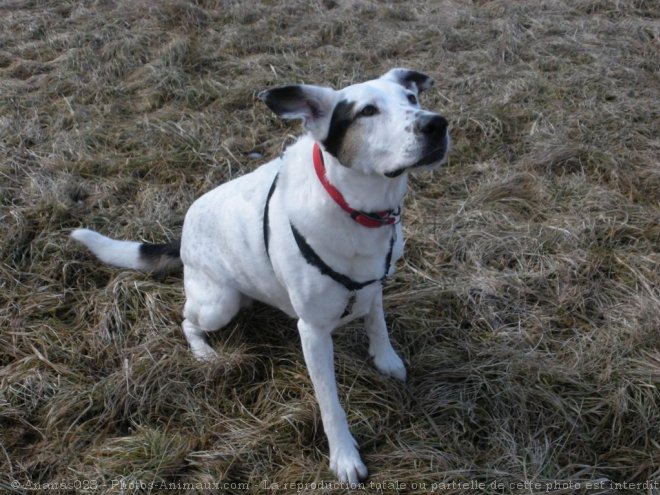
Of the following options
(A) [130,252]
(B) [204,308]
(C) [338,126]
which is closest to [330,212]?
(C) [338,126]

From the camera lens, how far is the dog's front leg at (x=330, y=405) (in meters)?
2.60

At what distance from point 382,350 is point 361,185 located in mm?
1172

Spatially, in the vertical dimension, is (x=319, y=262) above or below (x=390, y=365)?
above

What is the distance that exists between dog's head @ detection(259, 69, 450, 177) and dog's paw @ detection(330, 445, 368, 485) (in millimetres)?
1358

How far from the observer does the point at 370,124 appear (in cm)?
228

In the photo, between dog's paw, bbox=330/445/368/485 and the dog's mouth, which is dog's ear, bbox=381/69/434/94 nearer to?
the dog's mouth

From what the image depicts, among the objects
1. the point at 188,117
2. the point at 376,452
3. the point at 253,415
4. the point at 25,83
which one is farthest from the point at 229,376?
the point at 25,83

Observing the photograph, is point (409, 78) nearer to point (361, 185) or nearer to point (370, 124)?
point (370, 124)

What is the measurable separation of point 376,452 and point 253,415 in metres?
0.68

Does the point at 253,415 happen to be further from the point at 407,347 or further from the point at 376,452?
the point at 407,347

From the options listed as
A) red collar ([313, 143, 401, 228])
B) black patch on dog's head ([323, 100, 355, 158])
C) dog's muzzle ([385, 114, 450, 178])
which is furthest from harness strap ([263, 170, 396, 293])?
dog's muzzle ([385, 114, 450, 178])

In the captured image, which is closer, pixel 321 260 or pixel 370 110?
pixel 370 110

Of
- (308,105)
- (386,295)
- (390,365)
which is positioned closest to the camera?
(308,105)

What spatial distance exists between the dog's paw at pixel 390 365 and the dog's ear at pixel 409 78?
4.79 feet
